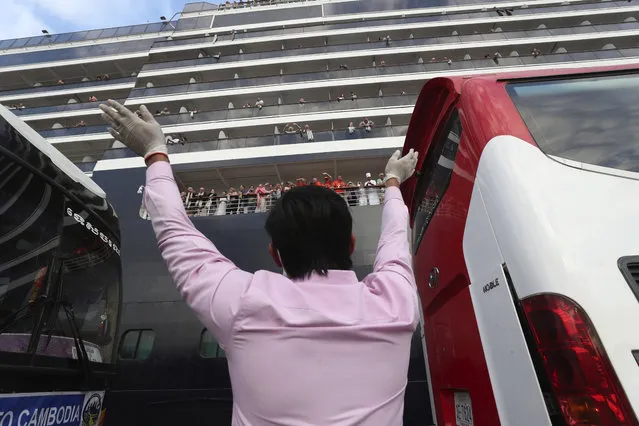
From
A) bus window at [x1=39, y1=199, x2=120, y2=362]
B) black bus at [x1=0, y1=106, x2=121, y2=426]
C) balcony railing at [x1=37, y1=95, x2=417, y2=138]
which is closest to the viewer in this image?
black bus at [x1=0, y1=106, x2=121, y2=426]

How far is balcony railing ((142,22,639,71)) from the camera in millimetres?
14188

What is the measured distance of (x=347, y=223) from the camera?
1.12 metres

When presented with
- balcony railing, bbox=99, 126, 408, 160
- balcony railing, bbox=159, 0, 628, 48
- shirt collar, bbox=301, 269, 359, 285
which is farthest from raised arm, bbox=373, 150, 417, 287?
balcony railing, bbox=159, 0, 628, 48

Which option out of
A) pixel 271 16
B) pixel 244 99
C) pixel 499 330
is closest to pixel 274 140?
pixel 244 99

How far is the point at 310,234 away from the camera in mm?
1068

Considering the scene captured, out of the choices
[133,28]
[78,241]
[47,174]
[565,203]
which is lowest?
[565,203]

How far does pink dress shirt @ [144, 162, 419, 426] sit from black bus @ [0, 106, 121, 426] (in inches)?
60.7

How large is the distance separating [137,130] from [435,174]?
6.52 ft

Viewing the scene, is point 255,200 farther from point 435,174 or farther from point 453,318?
point 453,318

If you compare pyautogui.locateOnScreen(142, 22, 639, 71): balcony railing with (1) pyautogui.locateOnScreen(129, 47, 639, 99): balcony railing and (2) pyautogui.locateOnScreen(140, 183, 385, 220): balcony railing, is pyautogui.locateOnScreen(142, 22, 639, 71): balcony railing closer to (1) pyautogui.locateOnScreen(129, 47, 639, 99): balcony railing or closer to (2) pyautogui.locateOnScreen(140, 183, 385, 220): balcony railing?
(1) pyautogui.locateOnScreen(129, 47, 639, 99): balcony railing

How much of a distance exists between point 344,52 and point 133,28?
1256 cm

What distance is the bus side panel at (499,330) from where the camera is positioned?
1.17 m

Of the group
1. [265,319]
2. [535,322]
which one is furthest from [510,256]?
[265,319]

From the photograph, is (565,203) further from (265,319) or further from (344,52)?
(344,52)
